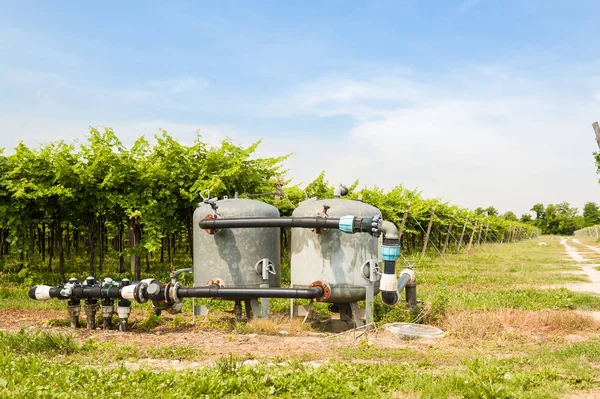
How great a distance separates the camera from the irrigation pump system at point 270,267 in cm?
827

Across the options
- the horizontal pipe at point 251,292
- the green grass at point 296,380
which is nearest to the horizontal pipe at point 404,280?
the horizontal pipe at point 251,292

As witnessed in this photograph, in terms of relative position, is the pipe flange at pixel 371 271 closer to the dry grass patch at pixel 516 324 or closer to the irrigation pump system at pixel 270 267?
the irrigation pump system at pixel 270 267

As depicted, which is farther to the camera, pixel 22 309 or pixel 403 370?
pixel 22 309

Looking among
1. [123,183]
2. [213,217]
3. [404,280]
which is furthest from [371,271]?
[123,183]

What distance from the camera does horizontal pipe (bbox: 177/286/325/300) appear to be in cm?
829

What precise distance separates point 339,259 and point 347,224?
0.85 meters

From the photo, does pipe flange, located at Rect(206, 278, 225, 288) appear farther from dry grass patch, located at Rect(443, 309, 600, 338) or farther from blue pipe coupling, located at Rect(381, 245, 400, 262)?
dry grass patch, located at Rect(443, 309, 600, 338)

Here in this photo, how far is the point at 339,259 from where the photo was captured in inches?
341

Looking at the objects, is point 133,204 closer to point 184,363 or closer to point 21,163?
point 21,163

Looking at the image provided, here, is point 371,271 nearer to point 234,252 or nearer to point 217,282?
point 234,252

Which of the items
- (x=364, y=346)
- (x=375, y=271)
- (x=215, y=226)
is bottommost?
(x=364, y=346)

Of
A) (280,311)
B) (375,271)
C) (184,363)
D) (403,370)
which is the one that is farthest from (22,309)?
(403,370)

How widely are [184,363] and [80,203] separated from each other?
8.47 metres

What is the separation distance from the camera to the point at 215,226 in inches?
347
